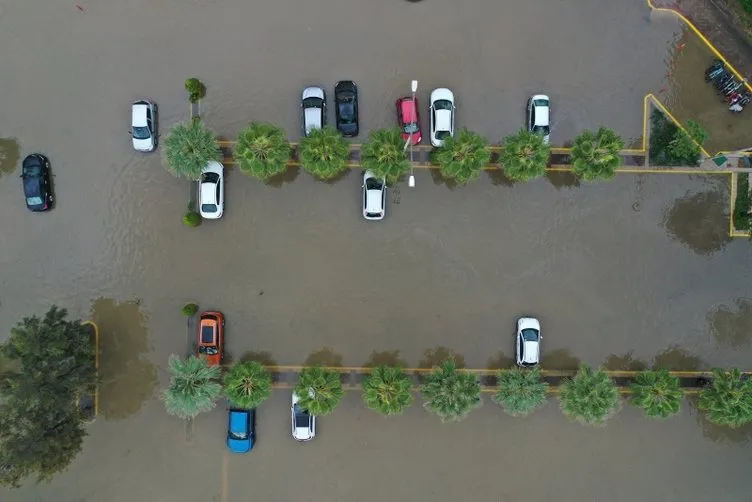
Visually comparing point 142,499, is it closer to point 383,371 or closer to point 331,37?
point 383,371

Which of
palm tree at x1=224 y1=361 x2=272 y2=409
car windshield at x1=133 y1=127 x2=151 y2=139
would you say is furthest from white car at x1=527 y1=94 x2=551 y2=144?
car windshield at x1=133 y1=127 x2=151 y2=139

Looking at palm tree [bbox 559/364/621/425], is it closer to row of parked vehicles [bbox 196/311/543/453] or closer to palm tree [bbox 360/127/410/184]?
row of parked vehicles [bbox 196/311/543/453]

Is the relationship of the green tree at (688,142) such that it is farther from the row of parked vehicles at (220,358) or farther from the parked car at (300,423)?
the parked car at (300,423)

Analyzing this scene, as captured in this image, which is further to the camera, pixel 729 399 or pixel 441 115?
pixel 441 115

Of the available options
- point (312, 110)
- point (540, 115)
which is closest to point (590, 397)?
point (540, 115)

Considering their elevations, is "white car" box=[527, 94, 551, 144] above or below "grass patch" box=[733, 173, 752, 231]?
above

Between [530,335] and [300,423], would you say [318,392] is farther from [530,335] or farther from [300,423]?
[530,335]
